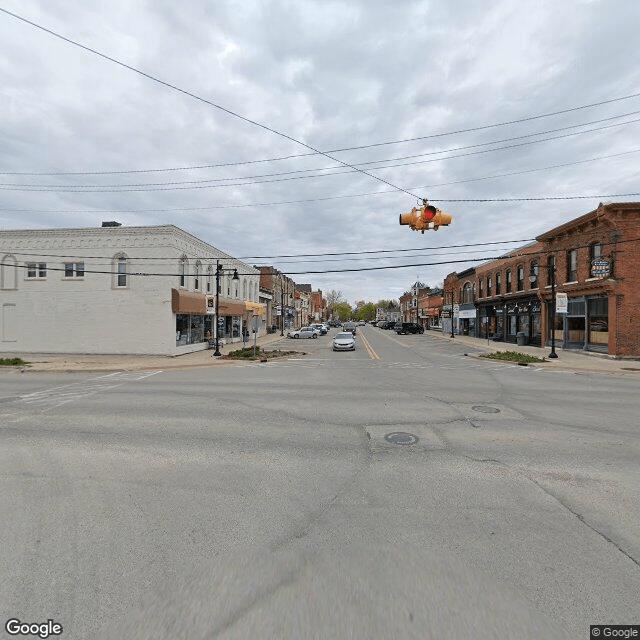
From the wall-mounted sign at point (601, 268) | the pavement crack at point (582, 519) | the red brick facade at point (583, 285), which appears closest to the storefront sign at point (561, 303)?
the red brick facade at point (583, 285)

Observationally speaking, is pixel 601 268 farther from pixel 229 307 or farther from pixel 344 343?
pixel 229 307

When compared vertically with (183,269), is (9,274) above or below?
below

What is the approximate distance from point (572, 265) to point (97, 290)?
32029mm

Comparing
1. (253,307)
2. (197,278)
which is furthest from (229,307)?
(253,307)

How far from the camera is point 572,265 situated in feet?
81.1

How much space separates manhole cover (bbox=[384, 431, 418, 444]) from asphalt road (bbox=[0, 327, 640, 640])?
0.08 metres

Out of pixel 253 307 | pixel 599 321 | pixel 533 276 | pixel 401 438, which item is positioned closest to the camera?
pixel 401 438

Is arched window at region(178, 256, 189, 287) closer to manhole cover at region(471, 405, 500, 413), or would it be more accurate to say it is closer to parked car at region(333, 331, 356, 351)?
parked car at region(333, 331, 356, 351)

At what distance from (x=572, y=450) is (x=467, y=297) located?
42.7 metres

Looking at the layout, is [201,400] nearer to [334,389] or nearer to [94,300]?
[334,389]

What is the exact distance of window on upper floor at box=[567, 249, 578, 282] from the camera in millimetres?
A: 24125

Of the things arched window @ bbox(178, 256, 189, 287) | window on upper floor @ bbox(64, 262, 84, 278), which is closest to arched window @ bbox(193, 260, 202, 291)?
arched window @ bbox(178, 256, 189, 287)

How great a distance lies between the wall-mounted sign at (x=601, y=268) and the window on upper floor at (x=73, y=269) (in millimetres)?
31676

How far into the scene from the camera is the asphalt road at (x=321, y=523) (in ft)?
9.00
